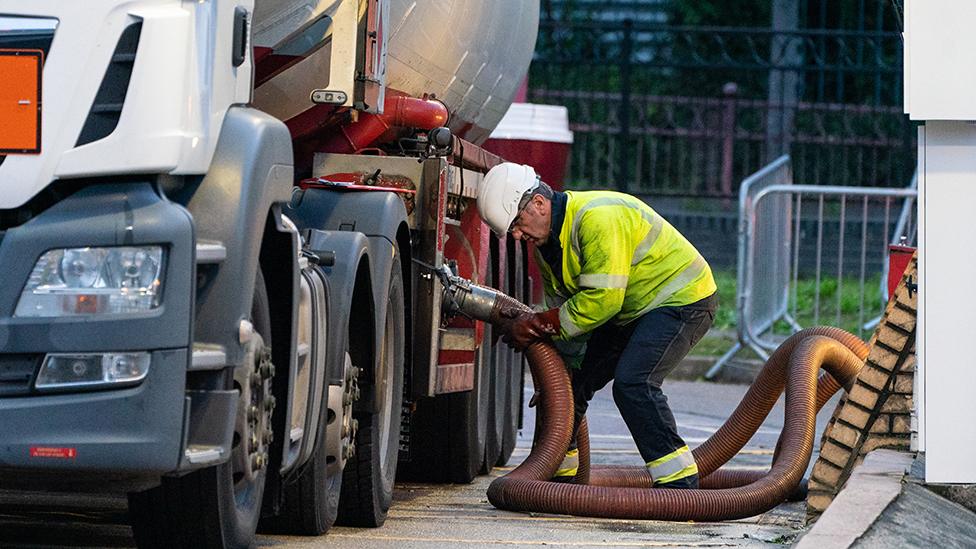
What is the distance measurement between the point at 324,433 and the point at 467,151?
232 cm

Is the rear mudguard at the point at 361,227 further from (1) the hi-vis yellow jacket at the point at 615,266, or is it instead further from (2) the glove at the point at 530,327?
(2) the glove at the point at 530,327

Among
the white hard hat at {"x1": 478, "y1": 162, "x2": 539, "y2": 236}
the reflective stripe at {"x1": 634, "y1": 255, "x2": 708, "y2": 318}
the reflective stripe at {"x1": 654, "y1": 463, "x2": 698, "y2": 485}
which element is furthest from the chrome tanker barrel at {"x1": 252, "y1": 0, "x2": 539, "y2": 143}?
the reflective stripe at {"x1": 654, "y1": 463, "x2": 698, "y2": 485}

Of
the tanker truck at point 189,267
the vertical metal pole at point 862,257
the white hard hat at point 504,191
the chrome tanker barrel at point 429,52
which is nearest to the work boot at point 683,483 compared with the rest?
the white hard hat at point 504,191

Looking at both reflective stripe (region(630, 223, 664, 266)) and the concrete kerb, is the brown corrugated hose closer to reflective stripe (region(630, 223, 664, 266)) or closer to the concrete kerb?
reflective stripe (region(630, 223, 664, 266))

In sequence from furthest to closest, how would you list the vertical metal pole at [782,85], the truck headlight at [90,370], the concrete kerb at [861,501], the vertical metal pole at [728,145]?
the vertical metal pole at [728,145]
the vertical metal pole at [782,85]
the concrete kerb at [861,501]
the truck headlight at [90,370]

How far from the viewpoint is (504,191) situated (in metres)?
7.63

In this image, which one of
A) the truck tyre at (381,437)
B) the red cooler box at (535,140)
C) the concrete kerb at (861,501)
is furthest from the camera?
the red cooler box at (535,140)

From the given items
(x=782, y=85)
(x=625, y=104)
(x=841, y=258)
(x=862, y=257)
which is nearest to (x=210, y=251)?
(x=841, y=258)

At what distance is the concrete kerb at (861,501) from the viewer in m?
5.54

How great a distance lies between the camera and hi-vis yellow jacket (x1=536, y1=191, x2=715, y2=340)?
756cm

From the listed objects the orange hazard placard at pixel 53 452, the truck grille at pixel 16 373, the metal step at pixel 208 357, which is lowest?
the orange hazard placard at pixel 53 452

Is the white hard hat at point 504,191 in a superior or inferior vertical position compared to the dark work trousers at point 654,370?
superior

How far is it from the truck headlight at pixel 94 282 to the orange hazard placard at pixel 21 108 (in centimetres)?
31

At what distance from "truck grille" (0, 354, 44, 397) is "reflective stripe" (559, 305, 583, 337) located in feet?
11.3
